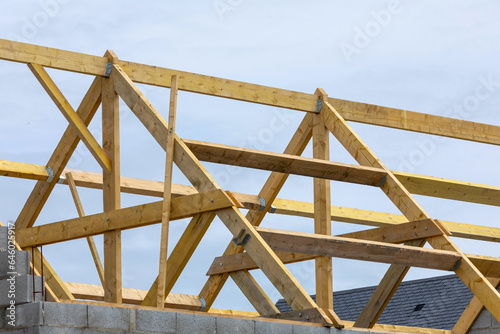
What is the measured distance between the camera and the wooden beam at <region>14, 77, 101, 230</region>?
1035 centimetres

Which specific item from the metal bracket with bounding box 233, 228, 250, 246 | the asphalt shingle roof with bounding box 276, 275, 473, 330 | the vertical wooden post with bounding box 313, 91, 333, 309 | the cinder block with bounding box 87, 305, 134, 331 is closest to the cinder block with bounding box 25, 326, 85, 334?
the cinder block with bounding box 87, 305, 134, 331

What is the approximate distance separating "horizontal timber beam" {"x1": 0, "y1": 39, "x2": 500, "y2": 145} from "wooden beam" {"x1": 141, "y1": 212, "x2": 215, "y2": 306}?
2.55 m

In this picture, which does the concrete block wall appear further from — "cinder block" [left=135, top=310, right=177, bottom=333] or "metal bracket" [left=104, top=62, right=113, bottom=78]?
"metal bracket" [left=104, top=62, right=113, bottom=78]

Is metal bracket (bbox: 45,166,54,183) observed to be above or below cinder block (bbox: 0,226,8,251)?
above

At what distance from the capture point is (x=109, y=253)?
954cm

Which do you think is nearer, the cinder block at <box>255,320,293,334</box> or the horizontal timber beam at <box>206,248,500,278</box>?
the cinder block at <box>255,320,293,334</box>

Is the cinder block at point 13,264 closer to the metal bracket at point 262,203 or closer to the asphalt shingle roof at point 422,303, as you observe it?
the metal bracket at point 262,203

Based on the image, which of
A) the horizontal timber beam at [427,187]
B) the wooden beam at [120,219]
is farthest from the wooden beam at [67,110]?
the horizontal timber beam at [427,187]

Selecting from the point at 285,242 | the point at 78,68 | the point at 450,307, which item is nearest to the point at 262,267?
the point at 285,242

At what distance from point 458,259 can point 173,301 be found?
4282mm

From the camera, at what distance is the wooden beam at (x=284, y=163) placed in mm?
9297

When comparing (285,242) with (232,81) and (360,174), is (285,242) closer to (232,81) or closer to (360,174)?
(360,174)

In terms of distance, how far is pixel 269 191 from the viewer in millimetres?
11883

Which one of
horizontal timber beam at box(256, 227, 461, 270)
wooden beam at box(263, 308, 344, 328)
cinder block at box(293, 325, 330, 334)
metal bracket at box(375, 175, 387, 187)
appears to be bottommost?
cinder block at box(293, 325, 330, 334)
